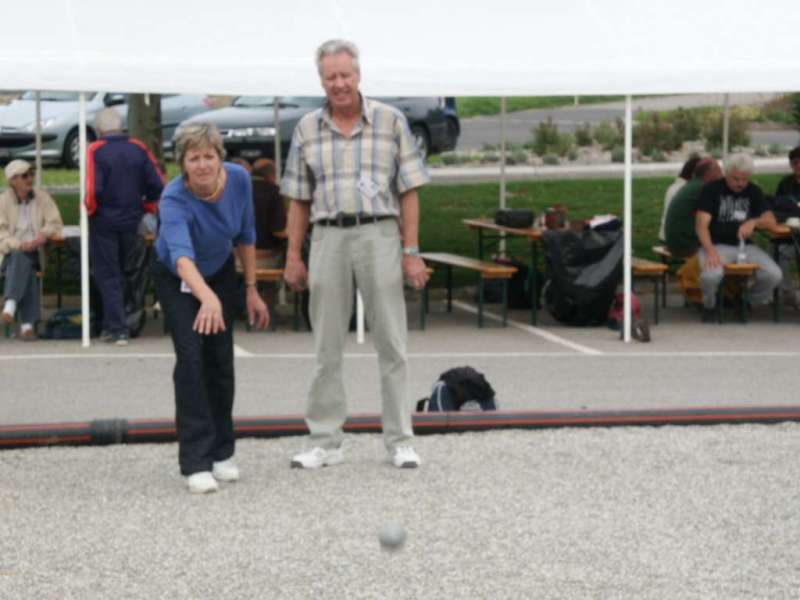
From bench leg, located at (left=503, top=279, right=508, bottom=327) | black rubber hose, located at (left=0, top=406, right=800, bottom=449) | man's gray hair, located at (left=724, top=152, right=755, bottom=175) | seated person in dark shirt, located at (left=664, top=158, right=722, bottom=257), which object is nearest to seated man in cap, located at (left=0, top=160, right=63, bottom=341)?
bench leg, located at (left=503, top=279, right=508, bottom=327)

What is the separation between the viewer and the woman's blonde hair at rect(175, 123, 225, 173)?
25.6 ft

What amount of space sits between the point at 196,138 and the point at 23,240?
665 centimetres

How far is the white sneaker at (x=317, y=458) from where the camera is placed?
8.46m

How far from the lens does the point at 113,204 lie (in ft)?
44.6

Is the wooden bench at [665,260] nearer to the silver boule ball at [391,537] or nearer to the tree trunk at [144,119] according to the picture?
the tree trunk at [144,119]

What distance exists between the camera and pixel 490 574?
6535mm

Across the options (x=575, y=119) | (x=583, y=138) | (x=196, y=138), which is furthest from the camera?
(x=575, y=119)

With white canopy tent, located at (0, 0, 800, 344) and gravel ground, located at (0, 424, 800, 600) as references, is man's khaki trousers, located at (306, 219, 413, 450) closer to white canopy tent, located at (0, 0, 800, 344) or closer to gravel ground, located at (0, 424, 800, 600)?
gravel ground, located at (0, 424, 800, 600)

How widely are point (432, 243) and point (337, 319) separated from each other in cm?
1180

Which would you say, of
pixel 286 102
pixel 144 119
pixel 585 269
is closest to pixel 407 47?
pixel 585 269

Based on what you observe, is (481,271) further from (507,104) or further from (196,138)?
(507,104)

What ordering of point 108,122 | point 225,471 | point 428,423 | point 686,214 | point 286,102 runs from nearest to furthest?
point 225,471 < point 428,423 < point 108,122 < point 686,214 < point 286,102

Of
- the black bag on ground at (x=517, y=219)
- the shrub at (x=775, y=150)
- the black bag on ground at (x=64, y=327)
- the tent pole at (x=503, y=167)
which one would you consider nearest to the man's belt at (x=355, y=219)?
the black bag on ground at (x=64, y=327)

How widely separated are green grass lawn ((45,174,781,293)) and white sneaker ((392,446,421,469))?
9.04 m
